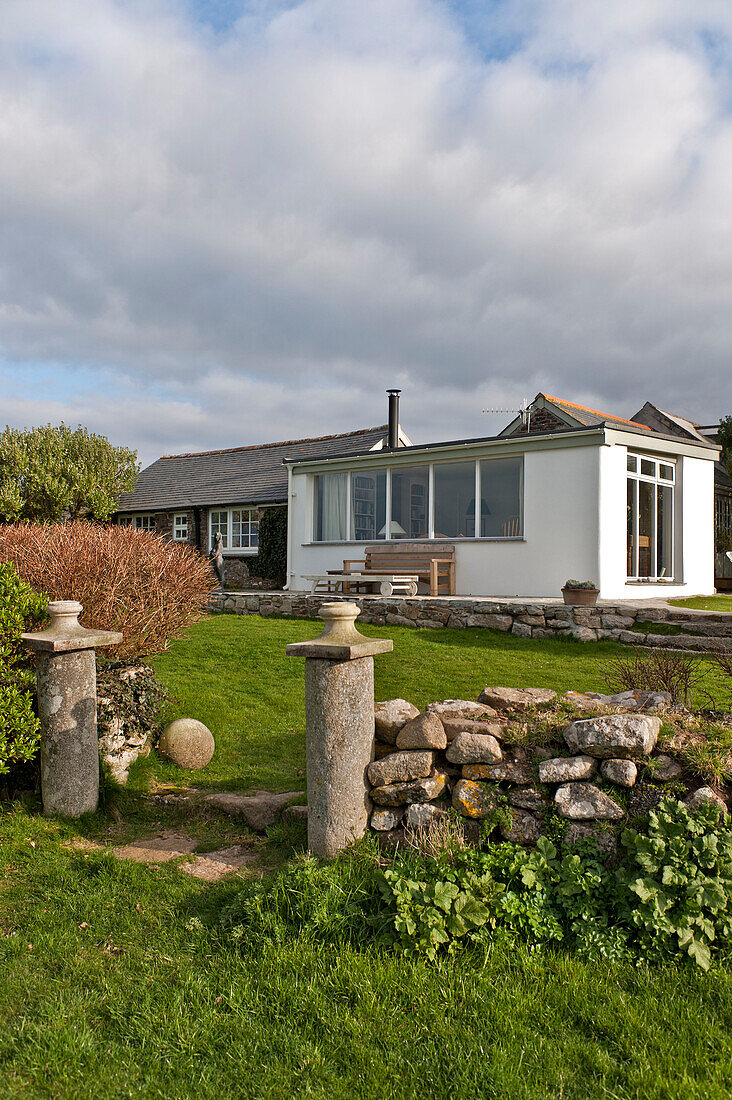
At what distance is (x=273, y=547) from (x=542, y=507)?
896cm

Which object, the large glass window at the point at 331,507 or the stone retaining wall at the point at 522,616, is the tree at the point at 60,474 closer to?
the large glass window at the point at 331,507

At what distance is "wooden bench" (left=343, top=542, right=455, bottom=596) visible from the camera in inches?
596

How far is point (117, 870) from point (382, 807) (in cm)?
157

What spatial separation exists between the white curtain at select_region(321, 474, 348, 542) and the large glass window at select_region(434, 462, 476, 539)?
2.78 m

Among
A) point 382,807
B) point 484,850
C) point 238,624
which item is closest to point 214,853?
point 382,807

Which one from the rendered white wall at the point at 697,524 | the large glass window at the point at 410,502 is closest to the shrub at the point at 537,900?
the large glass window at the point at 410,502

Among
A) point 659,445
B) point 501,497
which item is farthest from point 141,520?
point 659,445

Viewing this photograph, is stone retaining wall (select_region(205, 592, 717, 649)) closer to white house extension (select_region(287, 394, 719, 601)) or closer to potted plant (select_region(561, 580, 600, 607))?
potted plant (select_region(561, 580, 600, 607))

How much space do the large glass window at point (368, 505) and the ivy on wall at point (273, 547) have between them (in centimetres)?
335

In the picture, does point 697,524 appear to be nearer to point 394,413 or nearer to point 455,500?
point 455,500

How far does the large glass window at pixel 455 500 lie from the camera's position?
1543 centimetres

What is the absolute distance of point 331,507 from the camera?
59.4 ft

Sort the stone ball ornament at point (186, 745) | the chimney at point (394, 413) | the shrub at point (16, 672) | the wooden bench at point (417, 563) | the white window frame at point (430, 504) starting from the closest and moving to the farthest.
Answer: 1. the shrub at point (16, 672)
2. the stone ball ornament at point (186, 745)
3. the white window frame at point (430, 504)
4. the wooden bench at point (417, 563)
5. the chimney at point (394, 413)

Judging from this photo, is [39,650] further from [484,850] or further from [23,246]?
[23,246]
